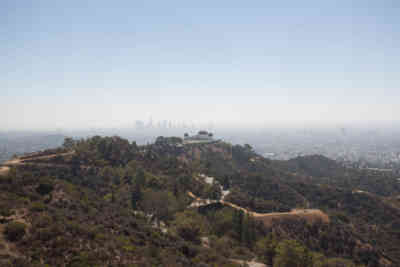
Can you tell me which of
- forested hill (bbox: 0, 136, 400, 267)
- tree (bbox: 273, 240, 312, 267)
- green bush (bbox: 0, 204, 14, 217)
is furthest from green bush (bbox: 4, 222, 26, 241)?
tree (bbox: 273, 240, 312, 267)

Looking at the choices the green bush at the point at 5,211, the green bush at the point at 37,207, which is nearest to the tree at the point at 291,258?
the green bush at the point at 37,207

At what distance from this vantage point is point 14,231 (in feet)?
44.6

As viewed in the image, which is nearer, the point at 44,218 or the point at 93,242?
the point at 93,242

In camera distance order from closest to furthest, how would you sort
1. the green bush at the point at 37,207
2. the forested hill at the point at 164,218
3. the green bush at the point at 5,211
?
A: the forested hill at the point at 164,218 < the green bush at the point at 5,211 < the green bush at the point at 37,207

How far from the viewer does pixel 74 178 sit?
3975cm

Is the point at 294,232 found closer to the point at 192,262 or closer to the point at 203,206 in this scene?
the point at 203,206

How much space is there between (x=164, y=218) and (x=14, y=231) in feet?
67.4

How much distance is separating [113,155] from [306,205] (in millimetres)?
47498

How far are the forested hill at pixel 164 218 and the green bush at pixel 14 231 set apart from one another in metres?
Answer: 0.05

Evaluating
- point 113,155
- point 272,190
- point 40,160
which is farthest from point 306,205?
point 40,160

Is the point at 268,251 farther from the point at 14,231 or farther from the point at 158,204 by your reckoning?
the point at 14,231

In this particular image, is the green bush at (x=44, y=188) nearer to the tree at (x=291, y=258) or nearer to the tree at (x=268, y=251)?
the tree at (x=268, y=251)

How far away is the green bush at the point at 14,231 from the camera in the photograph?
1341cm

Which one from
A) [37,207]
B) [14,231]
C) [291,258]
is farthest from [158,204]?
[14,231]
